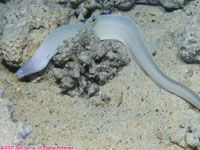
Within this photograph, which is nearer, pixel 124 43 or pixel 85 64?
pixel 85 64

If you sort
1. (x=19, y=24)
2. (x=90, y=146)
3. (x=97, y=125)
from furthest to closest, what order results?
(x=19, y=24) → (x=97, y=125) → (x=90, y=146)

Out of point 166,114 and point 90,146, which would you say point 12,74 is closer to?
point 90,146

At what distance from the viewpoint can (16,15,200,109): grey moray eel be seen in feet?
11.0

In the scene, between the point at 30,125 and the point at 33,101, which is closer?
the point at 30,125

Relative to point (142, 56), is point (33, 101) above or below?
below

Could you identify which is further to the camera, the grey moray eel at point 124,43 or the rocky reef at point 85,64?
the rocky reef at point 85,64

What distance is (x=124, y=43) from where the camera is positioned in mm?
4051

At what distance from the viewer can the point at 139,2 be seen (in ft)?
14.9

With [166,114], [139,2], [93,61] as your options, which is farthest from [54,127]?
[139,2]

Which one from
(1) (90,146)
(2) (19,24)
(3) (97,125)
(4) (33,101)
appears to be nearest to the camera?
(1) (90,146)

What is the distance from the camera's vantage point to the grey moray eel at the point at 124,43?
334cm

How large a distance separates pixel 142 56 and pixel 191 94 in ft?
3.63

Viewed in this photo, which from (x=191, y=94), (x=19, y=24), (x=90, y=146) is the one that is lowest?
(x=90, y=146)

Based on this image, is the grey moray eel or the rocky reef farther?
the rocky reef
